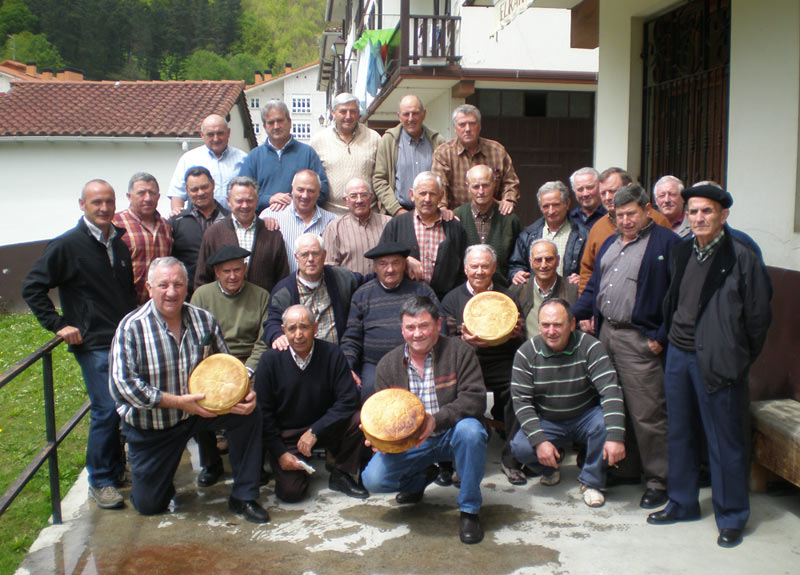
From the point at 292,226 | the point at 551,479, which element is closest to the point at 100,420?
the point at 292,226

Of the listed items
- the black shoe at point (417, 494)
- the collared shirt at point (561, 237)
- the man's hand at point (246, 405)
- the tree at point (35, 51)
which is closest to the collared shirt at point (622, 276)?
the collared shirt at point (561, 237)

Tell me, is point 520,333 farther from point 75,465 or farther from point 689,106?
point 75,465

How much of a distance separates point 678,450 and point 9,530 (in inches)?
161

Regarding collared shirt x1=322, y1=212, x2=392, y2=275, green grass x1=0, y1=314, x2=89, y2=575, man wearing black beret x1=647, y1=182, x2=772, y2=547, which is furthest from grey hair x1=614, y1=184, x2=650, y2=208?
green grass x1=0, y1=314, x2=89, y2=575

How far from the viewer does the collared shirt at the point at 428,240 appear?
5395mm

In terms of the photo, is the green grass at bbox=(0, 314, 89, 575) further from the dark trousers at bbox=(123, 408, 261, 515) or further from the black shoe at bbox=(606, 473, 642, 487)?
the black shoe at bbox=(606, 473, 642, 487)

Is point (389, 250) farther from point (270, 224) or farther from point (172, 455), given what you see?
point (172, 455)

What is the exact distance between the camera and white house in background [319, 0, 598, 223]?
463 inches

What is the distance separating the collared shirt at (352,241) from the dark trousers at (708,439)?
2400 mm

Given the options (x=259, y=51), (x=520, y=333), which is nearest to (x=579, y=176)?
(x=520, y=333)

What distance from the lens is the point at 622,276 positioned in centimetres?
438

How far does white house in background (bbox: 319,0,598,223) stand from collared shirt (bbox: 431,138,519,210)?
243 inches

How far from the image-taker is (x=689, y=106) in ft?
19.2

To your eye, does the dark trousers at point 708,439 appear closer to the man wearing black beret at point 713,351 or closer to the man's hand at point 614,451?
the man wearing black beret at point 713,351
